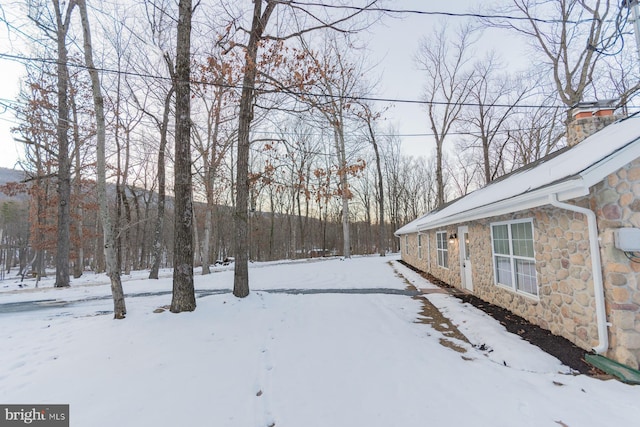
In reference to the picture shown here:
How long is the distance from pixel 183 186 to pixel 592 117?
786cm

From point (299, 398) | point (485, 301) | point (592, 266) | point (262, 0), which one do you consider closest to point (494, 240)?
point (485, 301)

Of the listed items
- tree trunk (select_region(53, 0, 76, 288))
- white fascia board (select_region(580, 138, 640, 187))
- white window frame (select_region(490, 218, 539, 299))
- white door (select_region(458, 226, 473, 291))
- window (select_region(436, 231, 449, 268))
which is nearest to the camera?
white fascia board (select_region(580, 138, 640, 187))

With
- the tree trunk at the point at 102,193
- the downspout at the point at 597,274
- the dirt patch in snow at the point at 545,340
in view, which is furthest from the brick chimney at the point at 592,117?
the tree trunk at the point at 102,193

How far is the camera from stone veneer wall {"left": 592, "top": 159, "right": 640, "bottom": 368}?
297 centimetres

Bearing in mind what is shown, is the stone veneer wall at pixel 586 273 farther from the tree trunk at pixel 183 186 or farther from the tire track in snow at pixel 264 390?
the tree trunk at pixel 183 186

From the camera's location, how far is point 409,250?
53.8 feet

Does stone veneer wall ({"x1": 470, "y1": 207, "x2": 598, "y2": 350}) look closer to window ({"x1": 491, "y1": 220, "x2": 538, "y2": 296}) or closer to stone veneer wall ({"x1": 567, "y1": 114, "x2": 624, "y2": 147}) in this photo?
window ({"x1": 491, "y1": 220, "x2": 538, "y2": 296})

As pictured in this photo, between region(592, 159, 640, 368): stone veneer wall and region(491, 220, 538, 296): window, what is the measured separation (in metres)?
1.49

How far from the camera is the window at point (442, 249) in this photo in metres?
9.58

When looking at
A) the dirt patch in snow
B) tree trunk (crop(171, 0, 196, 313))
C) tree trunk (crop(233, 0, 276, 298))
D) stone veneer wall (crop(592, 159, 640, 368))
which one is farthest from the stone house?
tree trunk (crop(171, 0, 196, 313))

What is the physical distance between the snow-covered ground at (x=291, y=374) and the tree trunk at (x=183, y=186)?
43 cm

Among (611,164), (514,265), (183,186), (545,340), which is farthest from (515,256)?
(183,186)

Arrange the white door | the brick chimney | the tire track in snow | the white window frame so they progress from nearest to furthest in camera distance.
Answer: the tire track in snow < the white window frame < the brick chimney < the white door

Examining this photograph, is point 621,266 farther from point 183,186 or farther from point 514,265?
point 183,186
